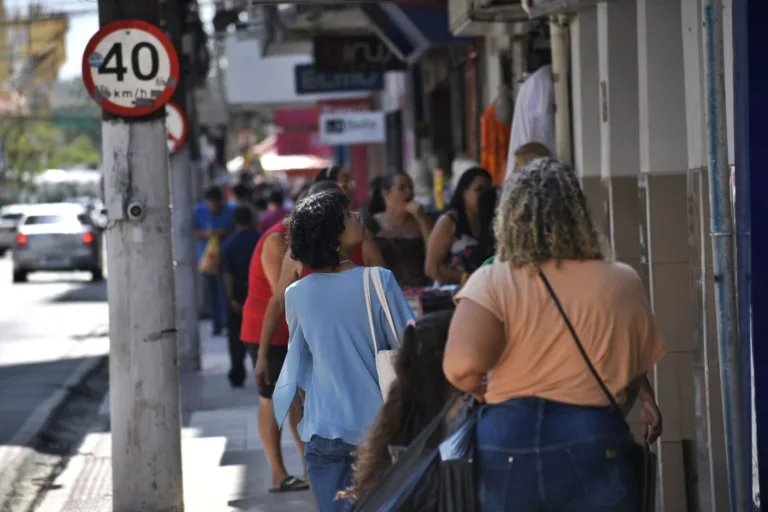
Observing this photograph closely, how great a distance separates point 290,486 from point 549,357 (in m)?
5.40

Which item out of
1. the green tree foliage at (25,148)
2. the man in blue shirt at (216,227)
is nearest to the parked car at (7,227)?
the green tree foliage at (25,148)

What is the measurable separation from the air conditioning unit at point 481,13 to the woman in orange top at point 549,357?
5.93 metres

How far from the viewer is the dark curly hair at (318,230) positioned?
244 inches

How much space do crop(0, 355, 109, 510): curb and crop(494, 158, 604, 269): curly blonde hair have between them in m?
6.27

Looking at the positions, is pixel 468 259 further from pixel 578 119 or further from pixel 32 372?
pixel 32 372

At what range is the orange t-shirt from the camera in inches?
178

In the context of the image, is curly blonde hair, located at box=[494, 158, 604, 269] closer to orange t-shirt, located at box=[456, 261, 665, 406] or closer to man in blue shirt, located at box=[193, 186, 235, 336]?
orange t-shirt, located at box=[456, 261, 665, 406]

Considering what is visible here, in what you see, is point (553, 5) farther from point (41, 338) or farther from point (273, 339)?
point (41, 338)

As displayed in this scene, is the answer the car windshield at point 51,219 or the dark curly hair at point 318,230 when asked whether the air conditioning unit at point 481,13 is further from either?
the car windshield at point 51,219

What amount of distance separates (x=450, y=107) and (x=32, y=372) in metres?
6.18

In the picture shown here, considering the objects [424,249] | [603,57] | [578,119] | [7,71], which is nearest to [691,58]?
[603,57]

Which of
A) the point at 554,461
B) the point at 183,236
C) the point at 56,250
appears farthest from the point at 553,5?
the point at 56,250

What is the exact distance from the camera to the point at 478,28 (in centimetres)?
1268

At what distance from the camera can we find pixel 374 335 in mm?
6074
